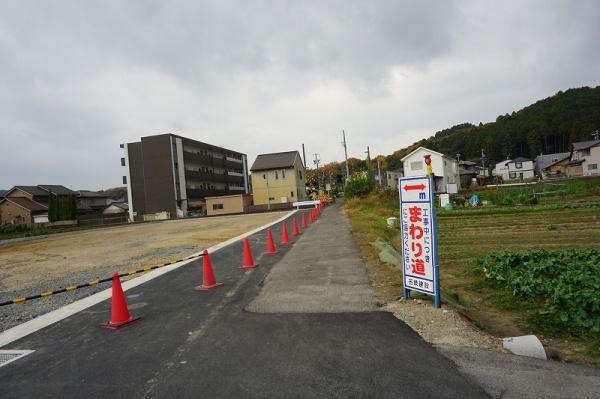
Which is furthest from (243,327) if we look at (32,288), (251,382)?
(32,288)

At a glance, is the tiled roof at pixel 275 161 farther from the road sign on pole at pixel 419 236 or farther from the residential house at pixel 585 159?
the road sign on pole at pixel 419 236

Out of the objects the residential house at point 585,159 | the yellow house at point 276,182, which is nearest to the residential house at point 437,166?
the yellow house at point 276,182

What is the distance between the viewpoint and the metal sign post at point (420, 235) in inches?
198

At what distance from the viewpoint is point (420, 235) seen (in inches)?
208

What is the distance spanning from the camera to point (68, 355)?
4.71 meters

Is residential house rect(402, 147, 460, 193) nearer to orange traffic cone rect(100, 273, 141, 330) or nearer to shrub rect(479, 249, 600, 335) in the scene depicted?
shrub rect(479, 249, 600, 335)

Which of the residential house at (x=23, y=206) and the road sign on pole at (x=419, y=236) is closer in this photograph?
the road sign on pole at (x=419, y=236)

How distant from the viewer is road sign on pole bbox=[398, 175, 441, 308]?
5.04 m

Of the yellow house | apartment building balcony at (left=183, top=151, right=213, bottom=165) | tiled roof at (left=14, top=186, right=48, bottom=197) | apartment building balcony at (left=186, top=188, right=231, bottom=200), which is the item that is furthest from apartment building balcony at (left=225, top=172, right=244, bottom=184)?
tiled roof at (left=14, top=186, right=48, bottom=197)

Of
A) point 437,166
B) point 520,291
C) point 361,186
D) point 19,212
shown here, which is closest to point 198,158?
point 19,212

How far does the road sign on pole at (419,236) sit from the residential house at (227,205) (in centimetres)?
4858

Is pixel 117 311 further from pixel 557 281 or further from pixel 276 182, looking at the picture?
pixel 276 182

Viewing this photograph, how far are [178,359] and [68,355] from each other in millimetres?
1603

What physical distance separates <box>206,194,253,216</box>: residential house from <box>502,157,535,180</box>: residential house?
2310 inches
